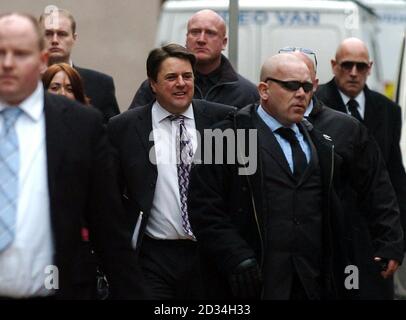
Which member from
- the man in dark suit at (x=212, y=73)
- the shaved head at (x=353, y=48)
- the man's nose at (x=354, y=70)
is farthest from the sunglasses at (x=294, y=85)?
the shaved head at (x=353, y=48)

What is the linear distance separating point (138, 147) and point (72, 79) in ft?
1.79

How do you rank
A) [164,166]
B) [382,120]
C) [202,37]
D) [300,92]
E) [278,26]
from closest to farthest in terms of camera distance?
[300,92], [164,166], [202,37], [382,120], [278,26]

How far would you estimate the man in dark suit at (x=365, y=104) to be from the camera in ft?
29.1

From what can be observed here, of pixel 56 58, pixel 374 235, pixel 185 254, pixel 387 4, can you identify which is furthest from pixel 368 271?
pixel 387 4

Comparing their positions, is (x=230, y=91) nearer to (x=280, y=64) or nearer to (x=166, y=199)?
(x=166, y=199)

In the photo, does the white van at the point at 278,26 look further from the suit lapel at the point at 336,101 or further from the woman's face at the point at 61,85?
the woman's face at the point at 61,85

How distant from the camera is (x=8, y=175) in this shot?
16.8 feet

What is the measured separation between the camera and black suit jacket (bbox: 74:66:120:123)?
27.9 feet

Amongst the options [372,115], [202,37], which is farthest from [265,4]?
[202,37]

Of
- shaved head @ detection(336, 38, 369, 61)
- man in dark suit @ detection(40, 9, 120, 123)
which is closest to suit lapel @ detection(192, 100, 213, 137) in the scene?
man in dark suit @ detection(40, 9, 120, 123)

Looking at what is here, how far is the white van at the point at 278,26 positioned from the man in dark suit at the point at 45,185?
7778 millimetres

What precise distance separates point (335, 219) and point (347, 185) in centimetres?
75
